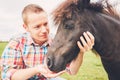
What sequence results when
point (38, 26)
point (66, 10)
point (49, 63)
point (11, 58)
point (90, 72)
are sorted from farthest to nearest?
1. point (90, 72)
2. point (11, 58)
3. point (38, 26)
4. point (66, 10)
5. point (49, 63)

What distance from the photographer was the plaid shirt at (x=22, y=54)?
4887mm

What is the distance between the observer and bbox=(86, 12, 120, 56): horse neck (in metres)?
4.69

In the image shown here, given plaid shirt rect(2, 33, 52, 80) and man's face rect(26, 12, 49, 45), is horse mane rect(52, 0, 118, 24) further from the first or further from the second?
plaid shirt rect(2, 33, 52, 80)

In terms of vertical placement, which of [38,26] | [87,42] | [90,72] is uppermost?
[38,26]

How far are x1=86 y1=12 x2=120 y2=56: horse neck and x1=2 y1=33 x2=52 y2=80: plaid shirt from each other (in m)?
0.65

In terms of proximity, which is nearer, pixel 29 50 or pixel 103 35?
pixel 103 35

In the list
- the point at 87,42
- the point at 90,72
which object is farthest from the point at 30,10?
the point at 90,72

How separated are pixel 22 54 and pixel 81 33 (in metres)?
0.81

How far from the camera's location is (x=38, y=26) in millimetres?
4797

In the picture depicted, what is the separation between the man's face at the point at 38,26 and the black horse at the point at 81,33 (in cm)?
16

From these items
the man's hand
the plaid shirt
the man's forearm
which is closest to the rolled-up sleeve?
the plaid shirt

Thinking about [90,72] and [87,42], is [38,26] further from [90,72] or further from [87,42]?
[90,72]

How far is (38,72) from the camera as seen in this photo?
4645mm

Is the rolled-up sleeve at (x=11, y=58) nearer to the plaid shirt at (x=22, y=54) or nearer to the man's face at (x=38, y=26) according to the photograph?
the plaid shirt at (x=22, y=54)
